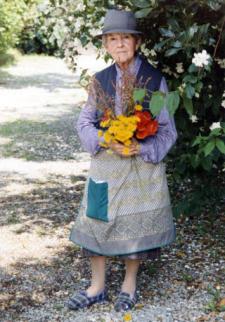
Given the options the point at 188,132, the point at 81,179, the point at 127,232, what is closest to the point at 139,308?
the point at 127,232

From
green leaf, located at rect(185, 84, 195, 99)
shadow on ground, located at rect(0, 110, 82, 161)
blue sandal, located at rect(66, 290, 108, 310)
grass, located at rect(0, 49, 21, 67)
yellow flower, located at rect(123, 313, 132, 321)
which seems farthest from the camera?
grass, located at rect(0, 49, 21, 67)

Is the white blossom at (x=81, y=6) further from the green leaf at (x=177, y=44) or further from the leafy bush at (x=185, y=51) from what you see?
the green leaf at (x=177, y=44)

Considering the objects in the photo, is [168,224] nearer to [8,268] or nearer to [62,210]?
[8,268]

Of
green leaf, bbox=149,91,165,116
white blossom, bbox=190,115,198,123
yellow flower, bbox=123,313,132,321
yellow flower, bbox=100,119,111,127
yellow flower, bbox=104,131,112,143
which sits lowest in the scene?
yellow flower, bbox=123,313,132,321

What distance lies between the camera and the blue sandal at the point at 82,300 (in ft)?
11.3

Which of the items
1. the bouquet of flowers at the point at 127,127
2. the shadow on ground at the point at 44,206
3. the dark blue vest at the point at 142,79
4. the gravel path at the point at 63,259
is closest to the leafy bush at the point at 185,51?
the dark blue vest at the point at 142,79

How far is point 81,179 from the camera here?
20.5ft

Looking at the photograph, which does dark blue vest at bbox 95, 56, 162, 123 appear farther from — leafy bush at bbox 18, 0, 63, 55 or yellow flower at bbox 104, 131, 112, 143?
leafy bush at bbox 18, 0, 63, 55

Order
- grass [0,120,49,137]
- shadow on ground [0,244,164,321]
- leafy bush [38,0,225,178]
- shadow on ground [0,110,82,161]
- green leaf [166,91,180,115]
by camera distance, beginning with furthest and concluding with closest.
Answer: grass [0,120,49,137]
shadow on ground [0,110,82,161]
shadow on ground [0,244,164,321]
leafy bush [38,0,225,178]
green leaf [166,91,180,115]

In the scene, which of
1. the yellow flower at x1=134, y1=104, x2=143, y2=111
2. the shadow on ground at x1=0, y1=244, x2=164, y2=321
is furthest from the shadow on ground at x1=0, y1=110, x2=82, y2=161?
the yellow flower at x1=134, y1=104, x2=143, y2=111

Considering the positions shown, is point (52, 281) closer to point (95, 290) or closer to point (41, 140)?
point (95, 290)

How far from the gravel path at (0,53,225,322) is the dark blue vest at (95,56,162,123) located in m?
1.12

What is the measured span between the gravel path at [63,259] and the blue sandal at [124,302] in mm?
33

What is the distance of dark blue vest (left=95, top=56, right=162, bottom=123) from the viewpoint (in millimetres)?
3152
